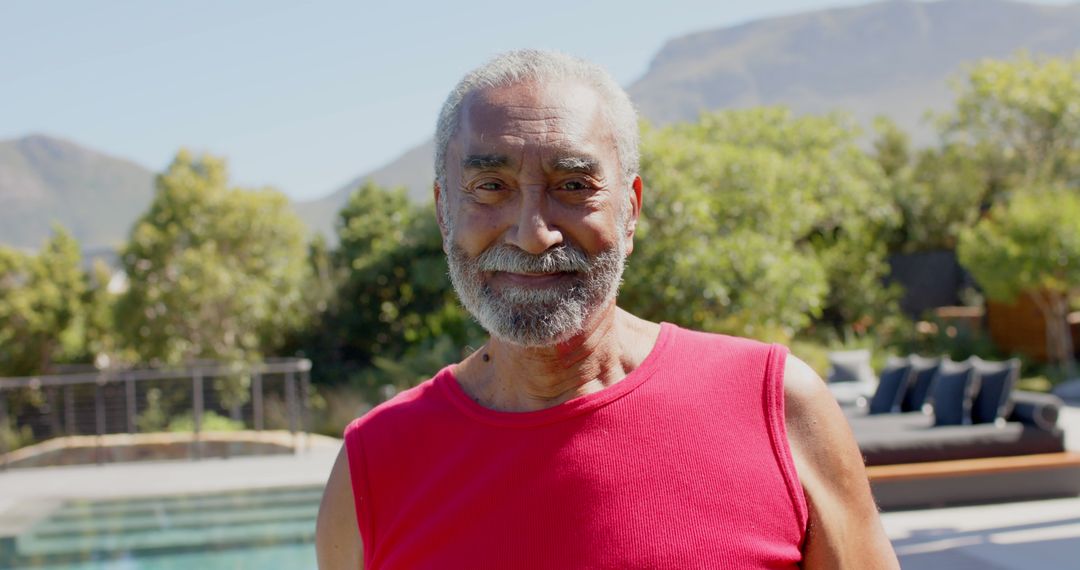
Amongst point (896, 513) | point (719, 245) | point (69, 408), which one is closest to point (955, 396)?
point (896, 513)

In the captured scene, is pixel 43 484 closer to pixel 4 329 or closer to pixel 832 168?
pixel 4 329

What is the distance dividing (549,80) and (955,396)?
686cm

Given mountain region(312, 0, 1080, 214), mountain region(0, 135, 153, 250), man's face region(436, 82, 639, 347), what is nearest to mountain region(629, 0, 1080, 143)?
mountain region(312, 0, 1080, 214)

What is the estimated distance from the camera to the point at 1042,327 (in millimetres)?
15805

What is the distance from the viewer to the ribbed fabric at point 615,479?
1264 mm

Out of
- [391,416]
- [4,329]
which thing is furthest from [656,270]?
[4,329]

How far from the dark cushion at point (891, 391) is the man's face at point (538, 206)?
25.6 feet

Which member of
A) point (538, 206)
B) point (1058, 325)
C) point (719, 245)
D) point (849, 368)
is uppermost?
point (538, 206)

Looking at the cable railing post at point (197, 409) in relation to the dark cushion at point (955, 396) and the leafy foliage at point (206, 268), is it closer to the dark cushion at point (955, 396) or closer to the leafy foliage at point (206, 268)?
the leafy foliage at point (206, 268)

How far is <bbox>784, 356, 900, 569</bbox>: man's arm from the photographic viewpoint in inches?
50.2

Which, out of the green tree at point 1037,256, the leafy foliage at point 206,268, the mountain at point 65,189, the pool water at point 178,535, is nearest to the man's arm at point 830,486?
the pool water at point 178,535

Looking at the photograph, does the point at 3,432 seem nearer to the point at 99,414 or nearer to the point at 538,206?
the point at 99,414

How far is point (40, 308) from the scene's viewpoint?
14.5 metres

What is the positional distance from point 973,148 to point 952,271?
11.6 ft
